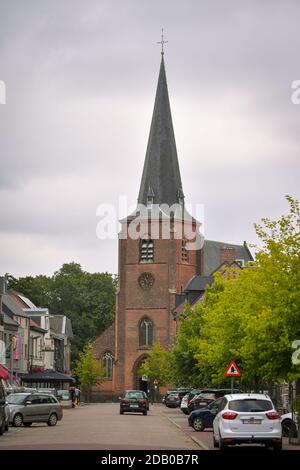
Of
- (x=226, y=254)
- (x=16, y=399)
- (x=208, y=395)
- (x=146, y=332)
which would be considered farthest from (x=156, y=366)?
(x=16, y=399)

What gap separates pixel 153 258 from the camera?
10600cm

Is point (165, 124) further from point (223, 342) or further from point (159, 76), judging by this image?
point (223, 342)

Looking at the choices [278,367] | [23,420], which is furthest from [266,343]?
[23,420]

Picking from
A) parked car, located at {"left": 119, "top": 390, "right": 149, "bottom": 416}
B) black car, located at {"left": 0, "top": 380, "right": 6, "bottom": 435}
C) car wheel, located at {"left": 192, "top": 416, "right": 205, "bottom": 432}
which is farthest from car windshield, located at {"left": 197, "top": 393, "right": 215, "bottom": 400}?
black car, located at {"left": 0, "top": 380, "right": 6, "bottom": 435}

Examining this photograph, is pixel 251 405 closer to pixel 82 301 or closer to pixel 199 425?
pixel 199 425

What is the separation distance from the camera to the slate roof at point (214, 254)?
11781 centimetres

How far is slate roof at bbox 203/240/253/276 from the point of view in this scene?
118 metres

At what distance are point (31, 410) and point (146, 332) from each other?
219ft

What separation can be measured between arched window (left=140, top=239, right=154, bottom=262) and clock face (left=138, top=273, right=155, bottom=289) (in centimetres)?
169

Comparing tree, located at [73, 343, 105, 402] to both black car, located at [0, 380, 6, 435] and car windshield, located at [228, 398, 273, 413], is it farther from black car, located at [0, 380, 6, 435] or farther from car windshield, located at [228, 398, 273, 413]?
car windshield, located at [228, 398, 273, 413]

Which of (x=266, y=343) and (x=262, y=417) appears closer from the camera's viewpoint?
(x=262, y=417)
